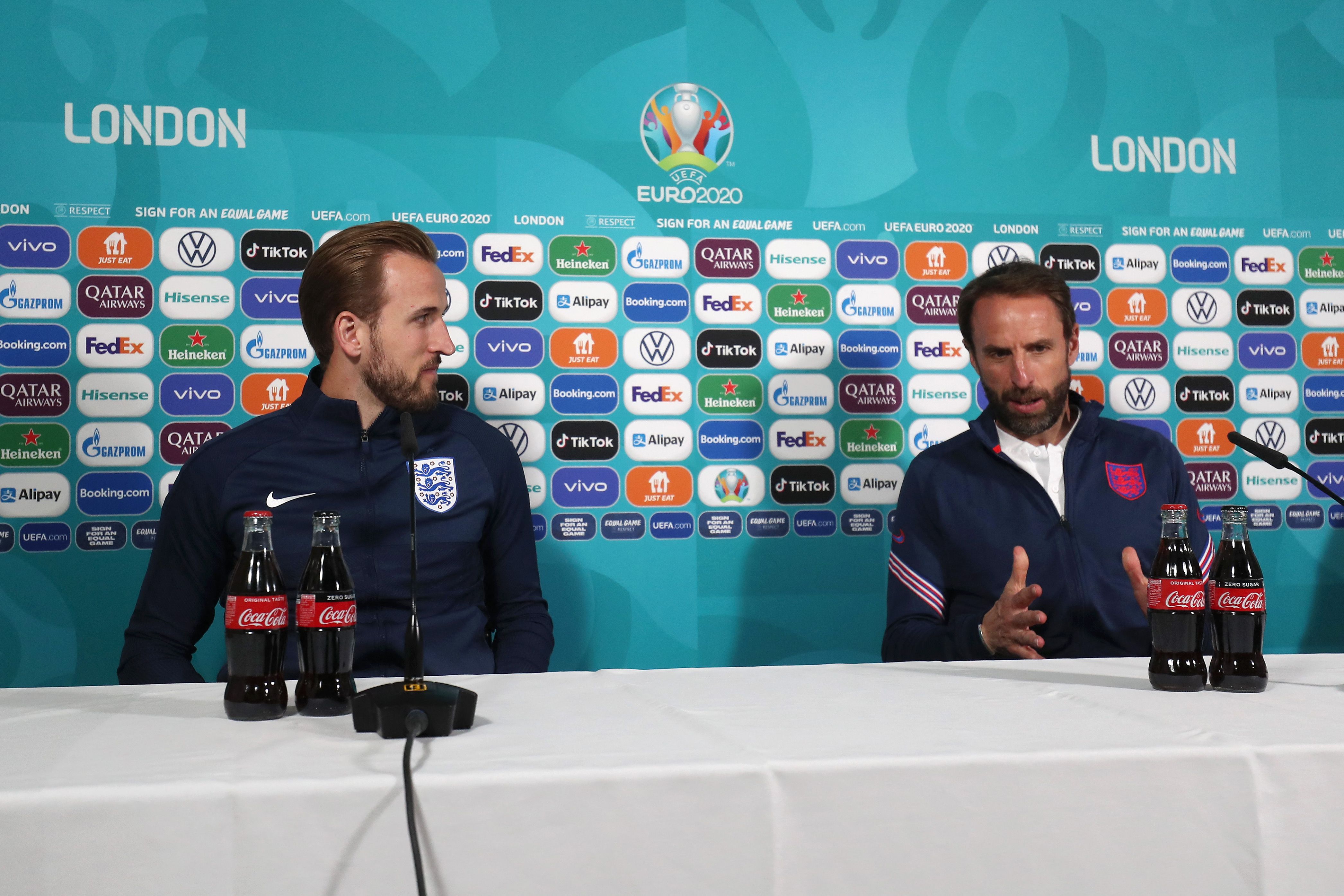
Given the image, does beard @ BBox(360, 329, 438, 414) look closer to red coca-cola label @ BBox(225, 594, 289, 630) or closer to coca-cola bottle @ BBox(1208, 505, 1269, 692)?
red coca-cola label @ BBox(225, 594, 289, 630)

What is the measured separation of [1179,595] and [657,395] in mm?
1363

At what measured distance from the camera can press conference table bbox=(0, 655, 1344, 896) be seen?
73cm

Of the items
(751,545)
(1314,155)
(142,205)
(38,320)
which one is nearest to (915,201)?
(751,545)

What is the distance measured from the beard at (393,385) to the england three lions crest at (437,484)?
10 cm

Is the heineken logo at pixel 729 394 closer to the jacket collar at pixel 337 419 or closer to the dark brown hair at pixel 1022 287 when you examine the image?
the dark brown hair at pixel 1022 287

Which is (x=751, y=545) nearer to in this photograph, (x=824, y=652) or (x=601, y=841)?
(x=824, y=652)

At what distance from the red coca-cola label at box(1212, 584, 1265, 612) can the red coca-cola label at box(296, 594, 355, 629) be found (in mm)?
967

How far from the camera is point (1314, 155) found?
2619mm

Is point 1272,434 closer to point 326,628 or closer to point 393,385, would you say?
point 393,385

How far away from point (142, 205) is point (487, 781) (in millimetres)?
1872

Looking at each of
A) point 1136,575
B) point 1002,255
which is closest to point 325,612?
point 1136,575

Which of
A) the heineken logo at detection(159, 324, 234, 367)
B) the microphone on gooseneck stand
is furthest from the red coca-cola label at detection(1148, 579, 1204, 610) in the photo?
the heineken logo at detection(159, 324, 234, 367)

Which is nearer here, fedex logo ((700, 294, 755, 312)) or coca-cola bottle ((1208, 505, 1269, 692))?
coca-cola bottle ((1208, 505, 1269, 692))

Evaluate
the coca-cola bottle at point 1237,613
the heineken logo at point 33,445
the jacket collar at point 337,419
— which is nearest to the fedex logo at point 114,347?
the heineken logo at point 33,445
